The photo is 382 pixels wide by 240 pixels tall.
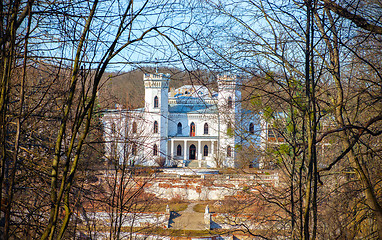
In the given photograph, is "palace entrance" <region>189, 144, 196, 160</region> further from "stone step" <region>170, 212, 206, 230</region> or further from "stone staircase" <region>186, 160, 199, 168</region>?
"stone step" <region>170, 212, 206, 230</region>

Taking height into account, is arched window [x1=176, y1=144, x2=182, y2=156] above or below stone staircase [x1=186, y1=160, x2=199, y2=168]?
above

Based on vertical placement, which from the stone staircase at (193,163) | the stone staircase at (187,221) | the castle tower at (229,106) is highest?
the castle tower at (229,106)

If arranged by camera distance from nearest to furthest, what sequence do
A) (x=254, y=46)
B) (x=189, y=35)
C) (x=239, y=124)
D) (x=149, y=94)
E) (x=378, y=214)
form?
(x=189, y=35) → (x=378, y=214) → (x=254, y=46) → (x=239, y=124) → (x=149, y=94)

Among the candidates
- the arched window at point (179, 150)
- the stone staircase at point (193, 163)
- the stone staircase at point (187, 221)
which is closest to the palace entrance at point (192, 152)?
the arched window at point (179, 150)

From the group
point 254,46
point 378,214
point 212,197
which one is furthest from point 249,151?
point 212,197

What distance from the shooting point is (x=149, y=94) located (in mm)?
35688

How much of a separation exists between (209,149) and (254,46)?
1266 inches

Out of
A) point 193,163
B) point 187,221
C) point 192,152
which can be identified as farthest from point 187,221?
point 192,152

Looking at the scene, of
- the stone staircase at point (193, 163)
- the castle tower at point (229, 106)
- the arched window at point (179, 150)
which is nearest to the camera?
the castle tower at point (229, 106)

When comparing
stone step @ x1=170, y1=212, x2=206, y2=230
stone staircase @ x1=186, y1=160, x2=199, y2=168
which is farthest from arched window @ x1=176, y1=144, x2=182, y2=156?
stone step @ x1=170, y1=212, x2=206, y2=230

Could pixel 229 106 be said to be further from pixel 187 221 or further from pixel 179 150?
pixel 179 150

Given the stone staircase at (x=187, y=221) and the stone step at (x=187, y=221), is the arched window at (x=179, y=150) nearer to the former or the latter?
the stone staircase at (x=187, y=221)

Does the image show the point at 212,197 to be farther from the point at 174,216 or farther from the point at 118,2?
the point at 118,2

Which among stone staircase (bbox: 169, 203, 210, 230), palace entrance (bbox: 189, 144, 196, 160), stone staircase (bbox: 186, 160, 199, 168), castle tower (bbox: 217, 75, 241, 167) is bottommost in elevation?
stone staircase (bbox: 169, 203, 210, 230)
